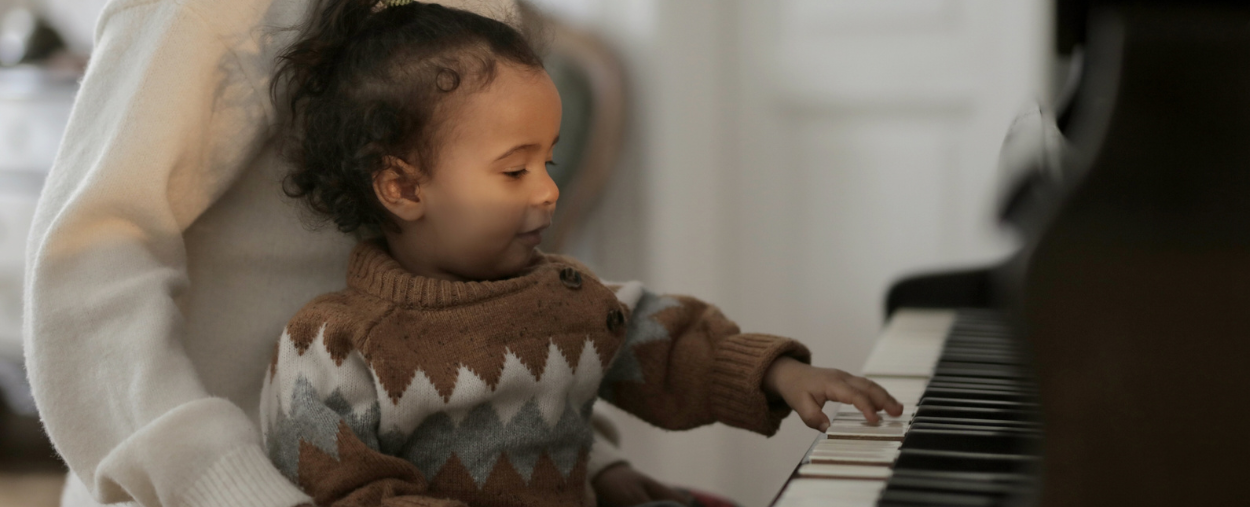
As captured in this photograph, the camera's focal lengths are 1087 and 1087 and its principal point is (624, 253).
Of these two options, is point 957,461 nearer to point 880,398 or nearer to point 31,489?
point 880,398

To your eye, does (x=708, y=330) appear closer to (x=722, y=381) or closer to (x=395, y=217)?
(x=722, y=381)

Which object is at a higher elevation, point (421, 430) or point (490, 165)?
point (490, 165)

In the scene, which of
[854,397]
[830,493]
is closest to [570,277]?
[854,397]

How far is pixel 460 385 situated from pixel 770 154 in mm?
1880

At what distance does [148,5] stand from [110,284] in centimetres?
24

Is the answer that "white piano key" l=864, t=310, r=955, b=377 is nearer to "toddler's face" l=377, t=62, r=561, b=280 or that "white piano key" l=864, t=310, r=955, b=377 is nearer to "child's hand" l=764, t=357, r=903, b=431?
"child's hand" l=764, t=357, r=903, b=431

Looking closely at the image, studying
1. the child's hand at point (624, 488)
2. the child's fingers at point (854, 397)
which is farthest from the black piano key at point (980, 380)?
the child's hand at point (624, 488)

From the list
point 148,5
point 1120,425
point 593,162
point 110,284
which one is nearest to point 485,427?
point 110,284

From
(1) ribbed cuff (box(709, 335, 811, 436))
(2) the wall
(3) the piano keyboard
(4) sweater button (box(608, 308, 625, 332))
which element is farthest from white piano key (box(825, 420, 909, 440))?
(2) the wall

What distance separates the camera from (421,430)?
0.88 m

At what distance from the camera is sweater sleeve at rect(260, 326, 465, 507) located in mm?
805

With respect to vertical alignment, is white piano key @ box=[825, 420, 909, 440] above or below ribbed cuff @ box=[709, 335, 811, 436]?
above

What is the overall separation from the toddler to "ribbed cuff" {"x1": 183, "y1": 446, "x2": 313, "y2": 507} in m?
0.02

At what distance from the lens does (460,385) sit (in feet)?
2.81
